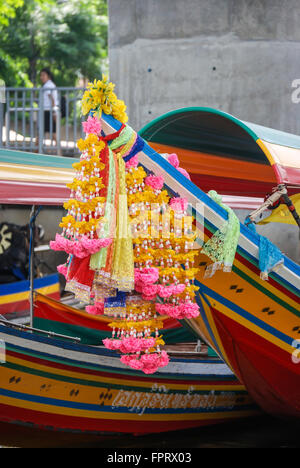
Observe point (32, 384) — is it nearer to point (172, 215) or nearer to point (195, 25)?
point (172, 215)

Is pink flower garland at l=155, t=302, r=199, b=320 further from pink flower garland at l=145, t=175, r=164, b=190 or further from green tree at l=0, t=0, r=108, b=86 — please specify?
green tree at l=0, t=0, r=108, b=86

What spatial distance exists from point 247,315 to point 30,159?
8.66 feet

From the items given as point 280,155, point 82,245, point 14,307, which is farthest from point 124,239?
point 14,307

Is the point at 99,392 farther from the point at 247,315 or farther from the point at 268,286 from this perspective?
the point at 268,286

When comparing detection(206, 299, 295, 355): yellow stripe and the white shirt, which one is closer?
detection(206, 299, 295, 355): yellow stripe

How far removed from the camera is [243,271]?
491 centimetres

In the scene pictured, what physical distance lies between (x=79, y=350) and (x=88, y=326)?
1.84 metres

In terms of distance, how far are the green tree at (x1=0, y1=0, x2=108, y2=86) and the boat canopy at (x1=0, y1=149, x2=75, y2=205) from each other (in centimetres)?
1660

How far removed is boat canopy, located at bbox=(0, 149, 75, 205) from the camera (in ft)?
18.5

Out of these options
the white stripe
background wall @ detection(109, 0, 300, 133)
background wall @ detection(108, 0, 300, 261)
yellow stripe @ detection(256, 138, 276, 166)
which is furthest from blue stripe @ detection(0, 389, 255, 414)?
background wall @ detection(109, 0, 300, 133)

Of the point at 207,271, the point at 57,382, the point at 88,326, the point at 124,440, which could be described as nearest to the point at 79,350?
the point at 57,382

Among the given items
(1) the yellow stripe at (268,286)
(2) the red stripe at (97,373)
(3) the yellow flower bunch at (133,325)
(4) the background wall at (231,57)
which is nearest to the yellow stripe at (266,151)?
(1) the yellow stripe at (268,286)

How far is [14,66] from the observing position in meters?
19.3

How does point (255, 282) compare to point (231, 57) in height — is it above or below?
below
